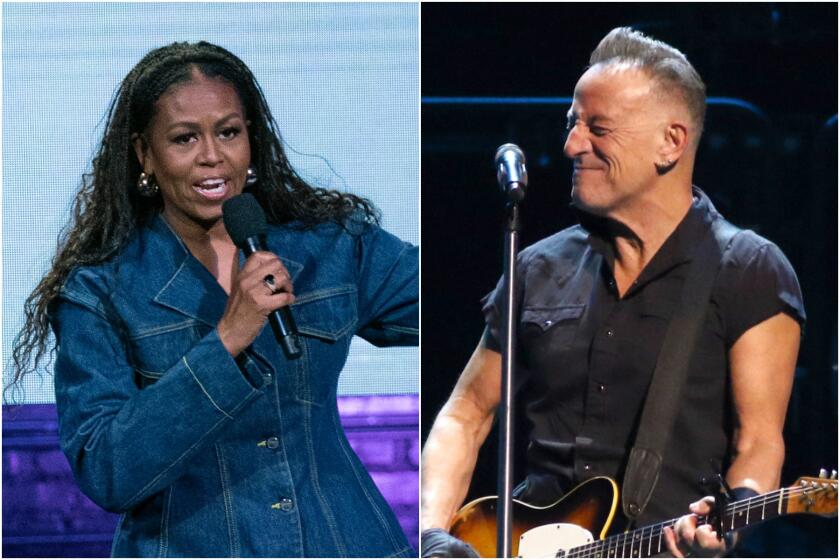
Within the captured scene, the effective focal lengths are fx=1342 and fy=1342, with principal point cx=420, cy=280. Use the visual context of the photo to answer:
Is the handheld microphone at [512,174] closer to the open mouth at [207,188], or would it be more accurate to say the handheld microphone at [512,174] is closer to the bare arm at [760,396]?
the open mouth at [207,188]

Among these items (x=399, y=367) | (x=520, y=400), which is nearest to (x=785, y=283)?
(x=520, y=400)

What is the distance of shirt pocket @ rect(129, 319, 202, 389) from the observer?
2951 millimetres

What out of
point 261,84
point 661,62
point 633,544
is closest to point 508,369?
point 633,544

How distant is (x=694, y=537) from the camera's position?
123 inches

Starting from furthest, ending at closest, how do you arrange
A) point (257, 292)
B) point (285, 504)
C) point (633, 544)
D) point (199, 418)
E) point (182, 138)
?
1. point (633, 544)
2. point (182, 138)
3. point (285, 504)
4. point (199, 418)
5. point (257, 292)

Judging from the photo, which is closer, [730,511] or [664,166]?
[730,511]

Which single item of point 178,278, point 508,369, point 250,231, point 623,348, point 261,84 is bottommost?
point 623,348

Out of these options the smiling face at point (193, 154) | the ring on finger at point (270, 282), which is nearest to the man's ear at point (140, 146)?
the smiling face at point (193, 154)

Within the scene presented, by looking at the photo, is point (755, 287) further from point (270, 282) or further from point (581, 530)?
point (270, 282)

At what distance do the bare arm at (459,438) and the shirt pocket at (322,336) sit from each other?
40 cm

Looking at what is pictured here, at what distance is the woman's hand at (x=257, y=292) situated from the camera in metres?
2.66

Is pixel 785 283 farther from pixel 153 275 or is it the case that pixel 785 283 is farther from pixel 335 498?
pixel 153 275

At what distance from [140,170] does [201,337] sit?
414 mm

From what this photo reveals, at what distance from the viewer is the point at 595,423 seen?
327 cm
